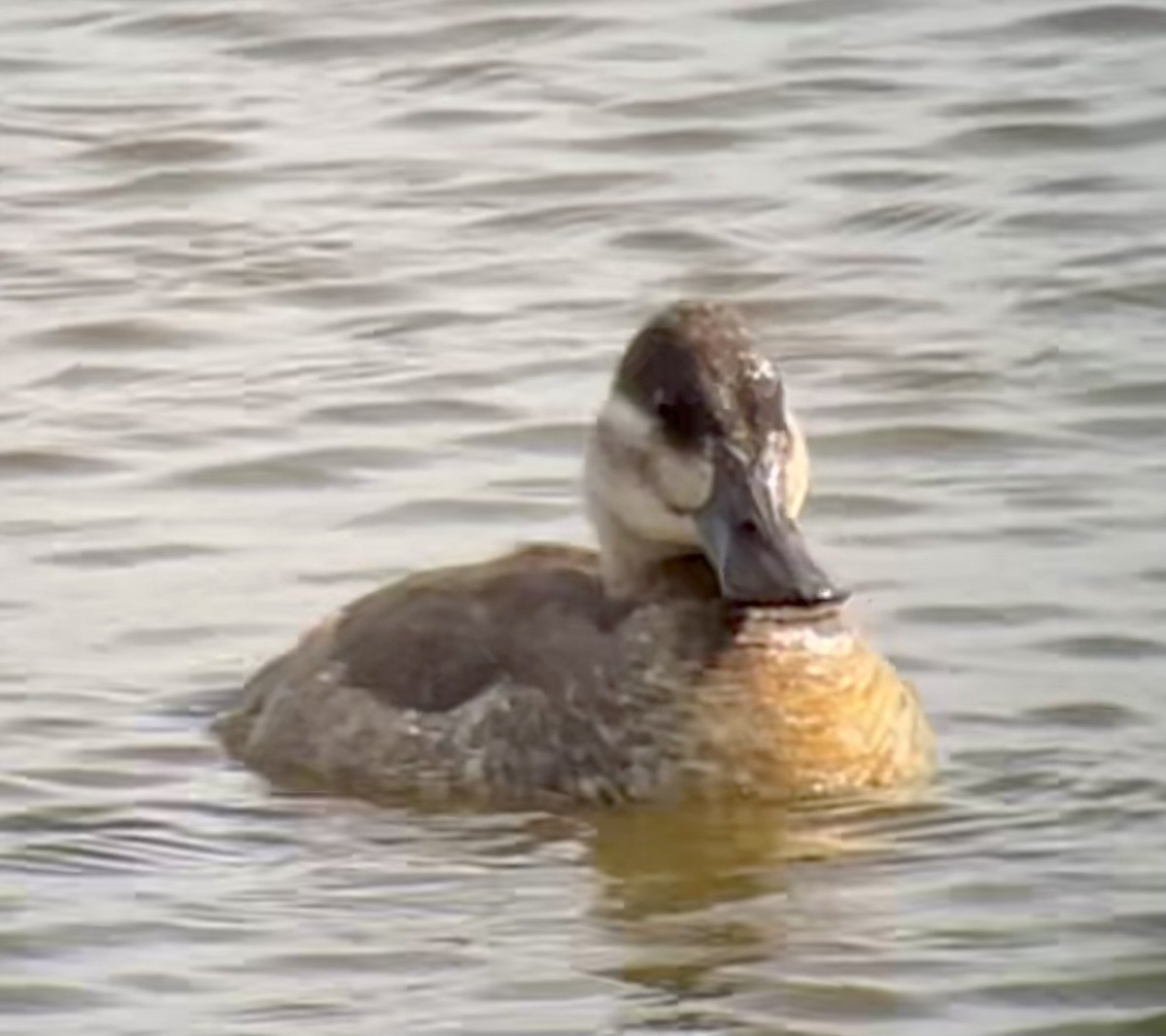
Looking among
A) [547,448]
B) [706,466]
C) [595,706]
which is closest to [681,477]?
[706,466]

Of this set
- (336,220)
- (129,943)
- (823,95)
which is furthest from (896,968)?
(823,95)

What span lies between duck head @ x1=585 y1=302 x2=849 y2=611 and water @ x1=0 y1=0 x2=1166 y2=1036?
0.51 metres

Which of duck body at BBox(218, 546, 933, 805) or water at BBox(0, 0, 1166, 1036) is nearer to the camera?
water at BBox(0, 0, 1166, 1036)

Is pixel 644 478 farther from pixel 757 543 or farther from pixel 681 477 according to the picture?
pixel 757 543

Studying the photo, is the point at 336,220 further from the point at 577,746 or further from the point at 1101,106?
the point at 577,746

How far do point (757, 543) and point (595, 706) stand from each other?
0.48m

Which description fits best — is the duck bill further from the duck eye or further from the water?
the water

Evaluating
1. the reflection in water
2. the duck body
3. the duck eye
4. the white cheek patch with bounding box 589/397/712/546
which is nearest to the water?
the reflection in water

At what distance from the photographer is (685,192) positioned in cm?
1512

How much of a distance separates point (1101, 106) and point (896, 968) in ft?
22.2

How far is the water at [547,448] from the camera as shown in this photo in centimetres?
942

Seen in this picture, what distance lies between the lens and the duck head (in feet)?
33.8

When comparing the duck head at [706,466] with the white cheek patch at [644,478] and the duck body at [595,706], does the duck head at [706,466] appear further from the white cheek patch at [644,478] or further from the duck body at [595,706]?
the duck body at [595,706]

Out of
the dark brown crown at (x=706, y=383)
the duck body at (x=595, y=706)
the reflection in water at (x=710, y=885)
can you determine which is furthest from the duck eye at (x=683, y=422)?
the reflection in water at (x=710, y=885)
